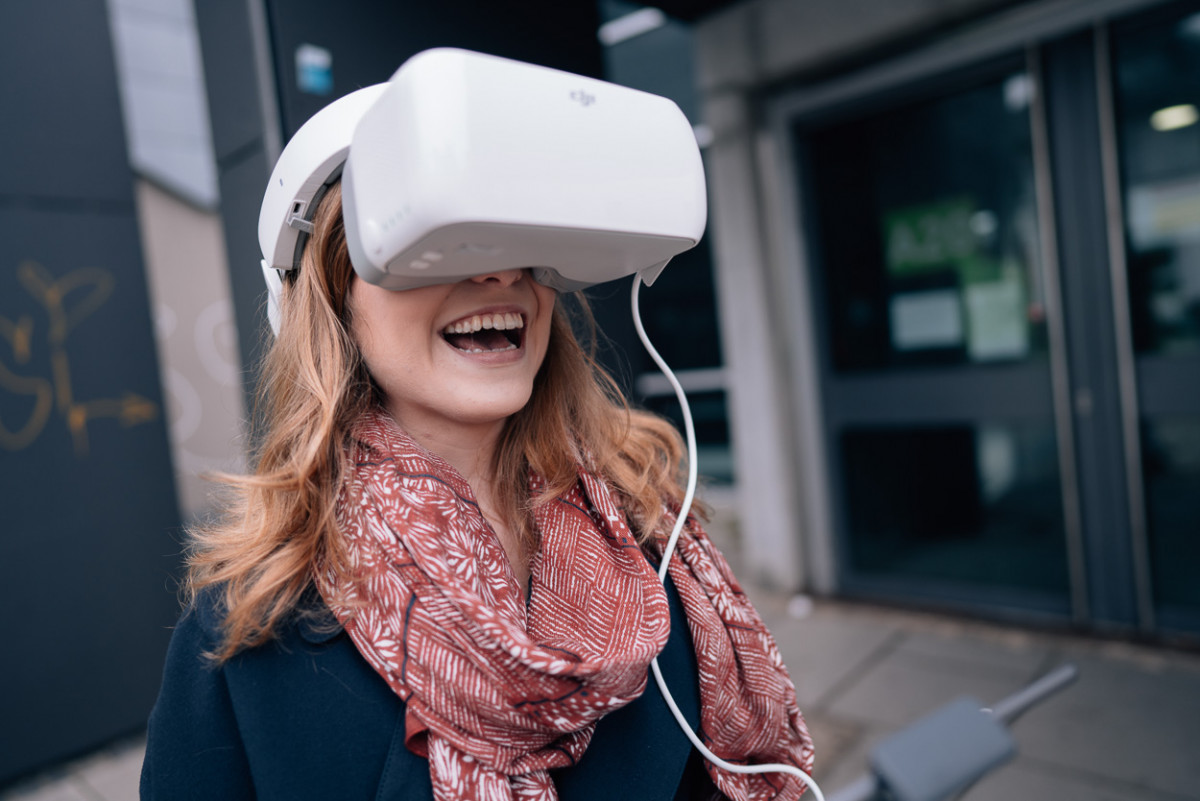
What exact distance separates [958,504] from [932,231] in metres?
1.37

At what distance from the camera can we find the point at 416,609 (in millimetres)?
821

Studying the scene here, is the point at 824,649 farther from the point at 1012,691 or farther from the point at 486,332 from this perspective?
the point at 486,332

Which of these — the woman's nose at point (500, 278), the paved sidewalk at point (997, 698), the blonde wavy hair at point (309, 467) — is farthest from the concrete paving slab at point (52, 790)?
the woman's nose at point (500, 278)

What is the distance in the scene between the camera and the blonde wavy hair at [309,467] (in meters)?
0.88

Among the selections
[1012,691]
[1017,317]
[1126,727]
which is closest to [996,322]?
[1017,317]

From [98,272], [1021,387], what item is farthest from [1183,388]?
[98,272]

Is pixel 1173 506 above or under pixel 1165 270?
under

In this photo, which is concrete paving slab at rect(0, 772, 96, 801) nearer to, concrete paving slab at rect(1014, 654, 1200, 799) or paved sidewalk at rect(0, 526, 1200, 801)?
paved sidewalk at rect(0, 526, 1200, 801)

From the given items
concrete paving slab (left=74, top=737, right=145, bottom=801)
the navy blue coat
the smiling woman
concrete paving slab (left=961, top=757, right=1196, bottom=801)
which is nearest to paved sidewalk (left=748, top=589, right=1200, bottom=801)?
concrete paving slab (left=961, top=757, right=1196, bottom=801)

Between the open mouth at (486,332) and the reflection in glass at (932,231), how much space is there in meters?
3.20

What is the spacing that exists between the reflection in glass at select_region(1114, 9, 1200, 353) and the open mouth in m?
3.19

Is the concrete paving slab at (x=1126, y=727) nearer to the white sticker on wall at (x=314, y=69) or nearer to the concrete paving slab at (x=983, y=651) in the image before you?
the concrete paving slab at (x=983, y=651)

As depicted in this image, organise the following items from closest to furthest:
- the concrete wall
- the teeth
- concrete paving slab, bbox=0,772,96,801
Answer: the teeth
concrete paving slab, bbox=0,772,96,801
the concrete wall

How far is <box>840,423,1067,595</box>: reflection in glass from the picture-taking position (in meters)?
3.49
